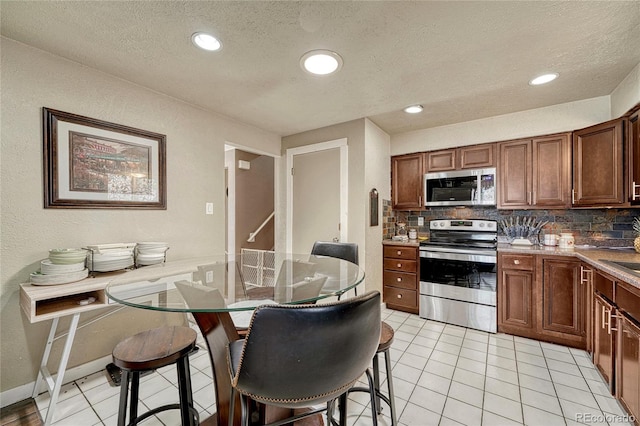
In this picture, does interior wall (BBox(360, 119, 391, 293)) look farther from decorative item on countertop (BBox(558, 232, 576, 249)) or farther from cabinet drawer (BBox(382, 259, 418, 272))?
decorative item on countertop (BBox(558, 232, 576, 249))

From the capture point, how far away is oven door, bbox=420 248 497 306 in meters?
2.79

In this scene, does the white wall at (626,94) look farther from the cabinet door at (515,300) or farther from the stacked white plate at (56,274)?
the stacked white plate at (56,274)

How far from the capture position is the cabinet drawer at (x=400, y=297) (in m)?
3.27

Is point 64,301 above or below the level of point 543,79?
below

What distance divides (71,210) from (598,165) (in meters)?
4.45

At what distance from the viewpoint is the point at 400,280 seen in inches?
133

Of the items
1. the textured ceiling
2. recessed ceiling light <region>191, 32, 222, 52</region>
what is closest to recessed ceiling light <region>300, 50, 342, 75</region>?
the textured ceiling

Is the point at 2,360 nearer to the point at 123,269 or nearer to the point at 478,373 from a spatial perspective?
the point at 123,269

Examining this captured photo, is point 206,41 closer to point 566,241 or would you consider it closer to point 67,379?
point 67,379

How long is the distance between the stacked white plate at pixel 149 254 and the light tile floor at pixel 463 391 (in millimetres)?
882

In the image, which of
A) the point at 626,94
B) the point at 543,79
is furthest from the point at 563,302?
the point at 543,79

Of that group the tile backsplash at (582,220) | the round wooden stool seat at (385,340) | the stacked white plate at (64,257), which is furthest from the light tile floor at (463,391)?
the tile backsplash at (582,220)

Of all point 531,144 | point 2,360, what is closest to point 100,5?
point 2,360

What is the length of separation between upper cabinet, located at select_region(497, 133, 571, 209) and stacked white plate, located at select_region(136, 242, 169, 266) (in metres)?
3.52
